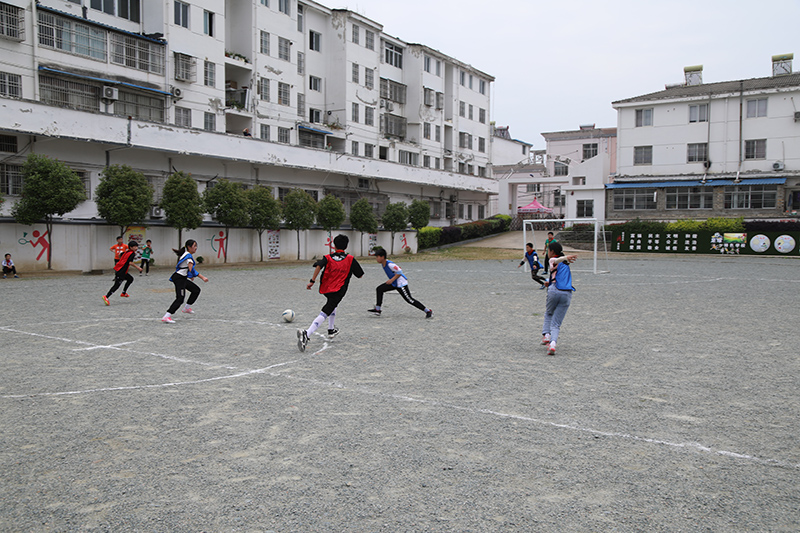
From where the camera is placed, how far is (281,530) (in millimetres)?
4156

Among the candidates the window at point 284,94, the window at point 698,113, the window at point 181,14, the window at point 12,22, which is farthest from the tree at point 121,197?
the window at point 698,113

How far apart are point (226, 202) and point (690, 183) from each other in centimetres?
3800

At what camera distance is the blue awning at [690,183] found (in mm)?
47844

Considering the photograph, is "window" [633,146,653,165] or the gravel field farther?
"window" [633,146,653,165]

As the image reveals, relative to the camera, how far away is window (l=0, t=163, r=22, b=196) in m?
28.5

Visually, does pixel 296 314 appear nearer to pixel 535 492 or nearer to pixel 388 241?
pixel 535 492

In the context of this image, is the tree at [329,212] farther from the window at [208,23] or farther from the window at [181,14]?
the window at [181,14]

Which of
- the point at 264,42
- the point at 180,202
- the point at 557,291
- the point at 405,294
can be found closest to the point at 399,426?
the point at 557,291

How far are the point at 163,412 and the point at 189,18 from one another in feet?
120

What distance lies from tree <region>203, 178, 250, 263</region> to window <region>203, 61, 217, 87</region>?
25.7 feet

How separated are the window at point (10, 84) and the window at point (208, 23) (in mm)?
12556

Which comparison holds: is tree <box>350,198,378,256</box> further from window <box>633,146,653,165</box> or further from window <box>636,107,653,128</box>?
window <box>636,107,653,128</box>

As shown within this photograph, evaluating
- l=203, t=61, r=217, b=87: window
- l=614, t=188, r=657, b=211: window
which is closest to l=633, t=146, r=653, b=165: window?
l=614, t=188, r=657, b=211: window

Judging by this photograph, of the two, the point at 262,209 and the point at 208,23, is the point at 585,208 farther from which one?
the point at 208,23
